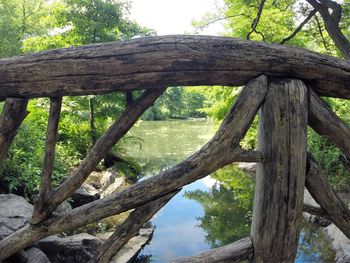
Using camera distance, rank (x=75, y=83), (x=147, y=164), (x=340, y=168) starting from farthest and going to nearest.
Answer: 1. (x=147, y=164)
2. (x=340, y=168)
3. (x=75, y=83)

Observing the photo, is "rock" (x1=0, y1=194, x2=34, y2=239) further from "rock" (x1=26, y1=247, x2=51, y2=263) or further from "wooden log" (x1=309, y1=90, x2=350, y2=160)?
"wooden log" (x1=309, y1=90, x2=350, y2=160)

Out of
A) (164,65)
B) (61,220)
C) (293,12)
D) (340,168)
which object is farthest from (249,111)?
(293,12)

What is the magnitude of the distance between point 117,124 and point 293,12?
8674 mm

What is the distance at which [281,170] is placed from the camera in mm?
2332

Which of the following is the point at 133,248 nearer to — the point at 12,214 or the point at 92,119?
the point at 12,214

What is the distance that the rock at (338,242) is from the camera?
18.5ft

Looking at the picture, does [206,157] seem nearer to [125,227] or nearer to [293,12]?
[125,227]

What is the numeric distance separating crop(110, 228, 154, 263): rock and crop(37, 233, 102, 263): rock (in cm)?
46

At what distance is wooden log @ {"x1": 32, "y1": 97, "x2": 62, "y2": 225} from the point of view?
7.27 ft

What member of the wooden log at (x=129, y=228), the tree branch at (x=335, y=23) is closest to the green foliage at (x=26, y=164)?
the wooden log at (x=129, y=228)

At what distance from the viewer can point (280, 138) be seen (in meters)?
2.31

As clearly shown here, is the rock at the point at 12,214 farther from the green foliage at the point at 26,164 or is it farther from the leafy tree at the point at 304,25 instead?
the leafy tree at the point at 304,25

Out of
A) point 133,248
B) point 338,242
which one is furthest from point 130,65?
point 338,242

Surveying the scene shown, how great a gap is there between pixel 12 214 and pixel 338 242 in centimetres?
508
